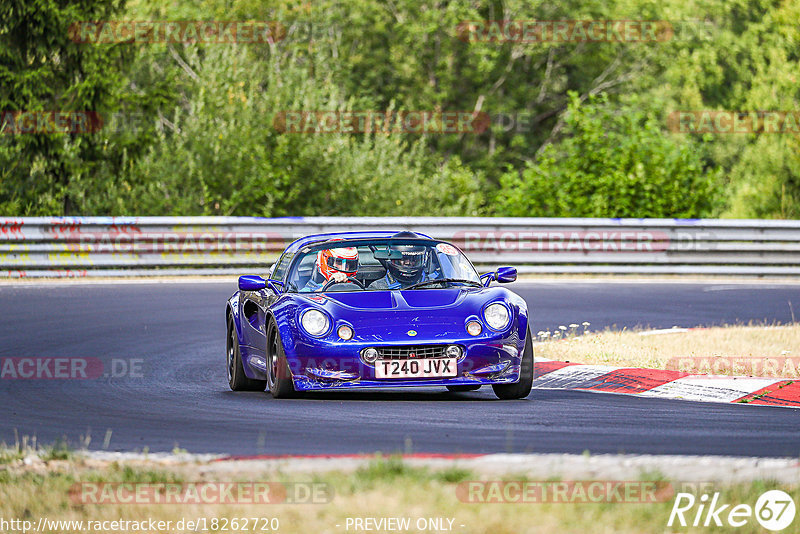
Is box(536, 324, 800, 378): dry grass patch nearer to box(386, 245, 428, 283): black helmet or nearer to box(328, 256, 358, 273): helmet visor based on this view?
box(386, 245, 428, 283): black helmet

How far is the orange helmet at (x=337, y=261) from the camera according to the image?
10305mm

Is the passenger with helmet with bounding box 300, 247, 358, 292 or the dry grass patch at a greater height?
the passenger with helmet with bounding box 300, 247, 358, 292

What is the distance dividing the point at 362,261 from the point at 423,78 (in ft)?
133

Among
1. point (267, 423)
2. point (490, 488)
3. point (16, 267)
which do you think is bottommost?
point (16, 267)

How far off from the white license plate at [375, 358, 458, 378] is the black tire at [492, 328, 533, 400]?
0.65m

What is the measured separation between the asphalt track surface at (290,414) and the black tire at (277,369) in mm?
104

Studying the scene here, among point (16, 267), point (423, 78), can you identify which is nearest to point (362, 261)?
point (16, 267)

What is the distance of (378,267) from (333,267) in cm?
36

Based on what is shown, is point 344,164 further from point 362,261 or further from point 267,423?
point 267,423

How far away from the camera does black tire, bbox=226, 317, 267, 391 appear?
10.7 m

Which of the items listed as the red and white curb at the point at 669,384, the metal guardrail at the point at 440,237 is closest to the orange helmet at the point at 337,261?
the red and white curb at the point at 669,384

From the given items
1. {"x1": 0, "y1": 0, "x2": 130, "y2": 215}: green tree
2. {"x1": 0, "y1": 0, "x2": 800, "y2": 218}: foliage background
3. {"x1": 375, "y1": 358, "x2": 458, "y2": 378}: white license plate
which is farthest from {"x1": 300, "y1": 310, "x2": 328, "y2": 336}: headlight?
{"x1": 0, "y1": 0, "x2": 130, "y2": 215}: green tree

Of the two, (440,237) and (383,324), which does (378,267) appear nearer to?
(383,324)

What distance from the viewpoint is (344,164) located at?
29078 mm
